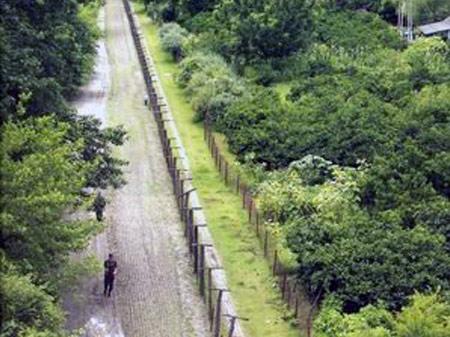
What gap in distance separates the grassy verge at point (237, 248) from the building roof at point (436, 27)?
911 inches

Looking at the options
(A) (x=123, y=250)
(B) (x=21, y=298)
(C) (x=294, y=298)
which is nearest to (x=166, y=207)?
(A) (x=123, y=250)

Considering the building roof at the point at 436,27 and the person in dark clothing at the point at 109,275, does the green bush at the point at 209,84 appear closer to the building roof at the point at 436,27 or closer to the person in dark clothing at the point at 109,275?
the building roof at the point at 436,27

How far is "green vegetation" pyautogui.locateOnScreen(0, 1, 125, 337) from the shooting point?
842 inches

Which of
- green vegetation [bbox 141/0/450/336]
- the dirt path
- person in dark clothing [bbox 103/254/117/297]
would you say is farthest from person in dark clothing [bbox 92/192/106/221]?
green vegetation [bbox 141/0/450/336]

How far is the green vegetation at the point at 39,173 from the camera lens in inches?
842

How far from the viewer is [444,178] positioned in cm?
3341

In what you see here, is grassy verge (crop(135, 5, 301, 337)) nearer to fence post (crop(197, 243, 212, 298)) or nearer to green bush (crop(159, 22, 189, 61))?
fence post (crop(197, 243, 212, 298))

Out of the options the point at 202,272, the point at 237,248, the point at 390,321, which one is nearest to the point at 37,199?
the point at 202,272

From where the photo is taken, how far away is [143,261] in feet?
105

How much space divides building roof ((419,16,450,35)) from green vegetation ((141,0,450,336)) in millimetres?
1821

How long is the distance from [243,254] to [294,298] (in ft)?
14.1

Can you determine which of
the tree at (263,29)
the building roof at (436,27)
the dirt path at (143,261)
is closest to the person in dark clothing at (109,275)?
the dirt path at (143,261)

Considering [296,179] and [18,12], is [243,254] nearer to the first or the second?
[296,179]

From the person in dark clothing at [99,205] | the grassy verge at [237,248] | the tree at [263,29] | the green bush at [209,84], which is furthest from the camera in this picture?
the tree at [263,29]
